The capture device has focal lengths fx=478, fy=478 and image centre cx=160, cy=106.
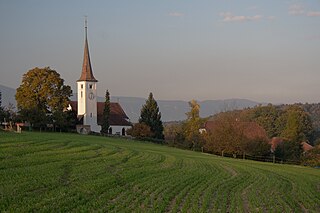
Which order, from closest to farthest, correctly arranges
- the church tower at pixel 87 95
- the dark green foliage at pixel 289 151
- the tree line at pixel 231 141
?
1. the tree line at pixel 231 141
2. the dark green foliage at pixel 289 151
3. the church tower at pixel 87 95

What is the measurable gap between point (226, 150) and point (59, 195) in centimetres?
5094

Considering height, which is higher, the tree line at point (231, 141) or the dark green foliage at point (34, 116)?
the dark green foliage at point (34, 116)

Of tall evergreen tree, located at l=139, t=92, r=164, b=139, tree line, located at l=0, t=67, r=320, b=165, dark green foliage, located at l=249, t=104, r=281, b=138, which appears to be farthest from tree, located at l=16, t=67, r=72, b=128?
dark green foliage, located at l=249, t=104, r=281, b=138

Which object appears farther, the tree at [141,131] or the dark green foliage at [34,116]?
the tree at [141,131]

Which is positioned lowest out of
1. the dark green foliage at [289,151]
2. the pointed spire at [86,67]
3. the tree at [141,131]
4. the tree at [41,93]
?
the dark green foliage at [289,151]

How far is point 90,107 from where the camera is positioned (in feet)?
311

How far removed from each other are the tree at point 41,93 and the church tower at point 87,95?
51.9 ft

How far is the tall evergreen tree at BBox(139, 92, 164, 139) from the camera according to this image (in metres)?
88.2

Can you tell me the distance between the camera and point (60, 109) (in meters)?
75.5

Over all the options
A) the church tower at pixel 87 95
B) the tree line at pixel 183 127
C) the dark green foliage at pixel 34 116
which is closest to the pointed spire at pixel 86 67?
the church tower at pixel 87 95

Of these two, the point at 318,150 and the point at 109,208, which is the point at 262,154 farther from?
the point at 109,208

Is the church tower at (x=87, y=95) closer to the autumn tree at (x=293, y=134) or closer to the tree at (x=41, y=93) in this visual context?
the tree at (x=41, y=93)

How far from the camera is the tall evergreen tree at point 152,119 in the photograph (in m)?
88.2

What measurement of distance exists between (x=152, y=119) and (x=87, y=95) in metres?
15.3
